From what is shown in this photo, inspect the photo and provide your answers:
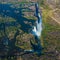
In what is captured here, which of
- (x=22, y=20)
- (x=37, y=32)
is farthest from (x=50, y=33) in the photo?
(x=22, y=20)

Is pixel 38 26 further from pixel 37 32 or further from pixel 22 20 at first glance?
pixel 22 20

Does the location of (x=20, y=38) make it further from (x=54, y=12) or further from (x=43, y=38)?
(x=54, y=12)

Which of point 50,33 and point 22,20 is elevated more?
point 22,20

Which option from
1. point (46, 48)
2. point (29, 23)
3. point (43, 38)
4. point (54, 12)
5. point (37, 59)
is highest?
point (54, 12)

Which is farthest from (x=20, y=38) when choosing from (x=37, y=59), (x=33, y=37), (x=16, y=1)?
(x=16, y=1)

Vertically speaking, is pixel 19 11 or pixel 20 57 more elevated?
pixel 19 11

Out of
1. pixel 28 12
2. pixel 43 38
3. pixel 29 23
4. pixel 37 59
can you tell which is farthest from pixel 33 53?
pixel 28 12

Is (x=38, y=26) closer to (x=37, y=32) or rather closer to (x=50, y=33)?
(x=37, y=32)

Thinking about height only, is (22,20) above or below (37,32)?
above

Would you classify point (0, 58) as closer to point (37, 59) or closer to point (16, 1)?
point (37, 59)
